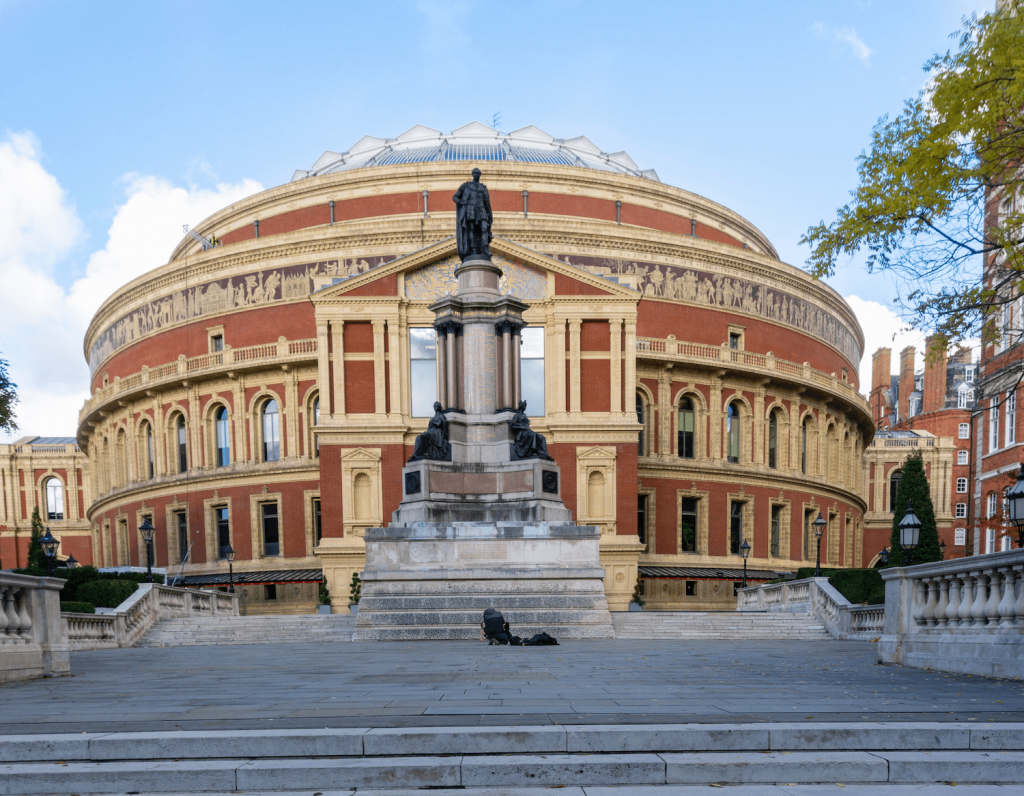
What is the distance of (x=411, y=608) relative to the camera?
19.8 m

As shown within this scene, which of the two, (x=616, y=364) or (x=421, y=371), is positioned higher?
→ (x=616, y=364)

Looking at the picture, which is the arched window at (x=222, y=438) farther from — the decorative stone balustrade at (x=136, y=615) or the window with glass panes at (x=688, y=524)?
the window with glass panes at (x=688, y=524)

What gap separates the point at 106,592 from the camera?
2781cm

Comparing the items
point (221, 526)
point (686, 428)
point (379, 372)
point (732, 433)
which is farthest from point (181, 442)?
point (732, 433)

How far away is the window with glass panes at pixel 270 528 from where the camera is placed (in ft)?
152

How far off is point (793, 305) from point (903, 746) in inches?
1866

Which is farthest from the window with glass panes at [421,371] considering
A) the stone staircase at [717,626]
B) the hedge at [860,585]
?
the hedge at [860,585]

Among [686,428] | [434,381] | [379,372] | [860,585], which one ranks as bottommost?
[860,585]

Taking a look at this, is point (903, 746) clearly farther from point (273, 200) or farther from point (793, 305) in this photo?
point (273, 200)

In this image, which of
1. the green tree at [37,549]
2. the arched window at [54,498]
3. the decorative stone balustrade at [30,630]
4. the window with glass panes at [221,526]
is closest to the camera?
the decorative stone balustrade at [30,630]

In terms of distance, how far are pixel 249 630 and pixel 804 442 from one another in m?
37.0

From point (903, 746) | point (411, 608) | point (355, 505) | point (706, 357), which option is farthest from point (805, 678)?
point (706, 357)

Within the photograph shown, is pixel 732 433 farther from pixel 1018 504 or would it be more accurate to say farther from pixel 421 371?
pixel 1018 504

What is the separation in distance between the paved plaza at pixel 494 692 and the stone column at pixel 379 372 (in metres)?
23.4
